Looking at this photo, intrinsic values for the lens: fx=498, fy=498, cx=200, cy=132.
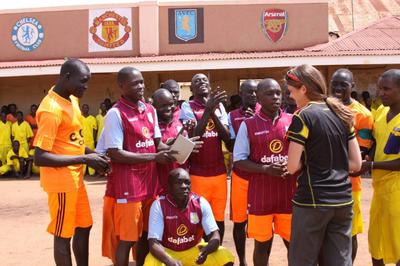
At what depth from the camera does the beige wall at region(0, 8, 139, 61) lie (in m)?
14.7

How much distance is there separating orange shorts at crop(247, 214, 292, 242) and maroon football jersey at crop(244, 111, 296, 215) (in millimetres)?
43

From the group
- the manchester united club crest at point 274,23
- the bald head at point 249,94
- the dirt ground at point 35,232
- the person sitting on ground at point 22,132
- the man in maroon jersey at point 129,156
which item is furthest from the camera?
the manchester united club crest at point 274,23

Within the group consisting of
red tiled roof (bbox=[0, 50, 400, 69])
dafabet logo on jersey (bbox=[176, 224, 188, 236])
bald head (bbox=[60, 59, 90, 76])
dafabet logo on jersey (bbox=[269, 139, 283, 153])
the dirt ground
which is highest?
red tiled roof (bbox=[0, 50, 400, 69])

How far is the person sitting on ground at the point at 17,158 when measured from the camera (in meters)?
12.7

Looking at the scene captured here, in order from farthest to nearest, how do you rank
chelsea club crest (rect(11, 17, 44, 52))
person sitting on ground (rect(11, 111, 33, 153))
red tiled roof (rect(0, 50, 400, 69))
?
chelsea club crest (rect(11, 17, 44, 52)), person sitting on ground (rect(11, 111, 33, 153)), red tiled roof (rect(0, 50, 400, 69))

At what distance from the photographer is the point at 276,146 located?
4.13 m

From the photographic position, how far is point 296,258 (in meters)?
3.19

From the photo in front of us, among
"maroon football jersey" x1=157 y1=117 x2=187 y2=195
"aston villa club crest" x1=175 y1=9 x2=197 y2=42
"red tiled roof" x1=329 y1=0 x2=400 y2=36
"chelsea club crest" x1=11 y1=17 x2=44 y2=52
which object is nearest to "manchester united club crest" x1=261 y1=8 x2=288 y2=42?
"aston villa club crest" x1=175 y1=9 x2=197 y2=42

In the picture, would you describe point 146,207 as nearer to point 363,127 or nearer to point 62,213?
point 62,213

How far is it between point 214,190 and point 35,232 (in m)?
3.17

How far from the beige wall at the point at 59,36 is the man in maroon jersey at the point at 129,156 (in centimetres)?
1092

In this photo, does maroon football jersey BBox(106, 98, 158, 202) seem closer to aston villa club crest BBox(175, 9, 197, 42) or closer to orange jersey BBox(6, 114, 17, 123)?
orange jersey BBox(6, 114, 17, 123)

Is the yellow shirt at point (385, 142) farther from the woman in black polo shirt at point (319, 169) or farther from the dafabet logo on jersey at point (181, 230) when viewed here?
the dafabet logo on jersey at point (181, 230)

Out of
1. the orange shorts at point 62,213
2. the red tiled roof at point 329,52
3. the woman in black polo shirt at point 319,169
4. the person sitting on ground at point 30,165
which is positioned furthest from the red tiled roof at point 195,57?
the woman in black polo shirt at point 319,169
